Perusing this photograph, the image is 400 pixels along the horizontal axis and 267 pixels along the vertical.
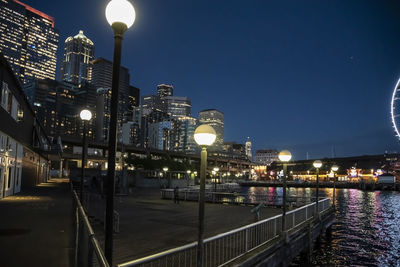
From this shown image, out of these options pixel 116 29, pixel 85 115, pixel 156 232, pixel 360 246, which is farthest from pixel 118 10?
pixel 360 246

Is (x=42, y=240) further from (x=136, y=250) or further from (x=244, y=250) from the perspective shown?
(x=244, y=250)

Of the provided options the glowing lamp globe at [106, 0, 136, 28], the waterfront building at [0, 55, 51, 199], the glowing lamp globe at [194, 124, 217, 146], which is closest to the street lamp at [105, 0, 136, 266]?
the glowing lamp globe at [106, 0, 136, 28]

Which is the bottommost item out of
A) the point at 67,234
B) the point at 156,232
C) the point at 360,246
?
the point at 360,246

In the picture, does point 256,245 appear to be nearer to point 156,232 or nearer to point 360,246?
point 156,232

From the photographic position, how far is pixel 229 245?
10688 mm

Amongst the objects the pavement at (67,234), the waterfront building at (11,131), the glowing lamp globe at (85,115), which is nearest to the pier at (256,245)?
the pavement at (67,234)

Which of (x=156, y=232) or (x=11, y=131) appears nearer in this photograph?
(x=156, y=232)

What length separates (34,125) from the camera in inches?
1768

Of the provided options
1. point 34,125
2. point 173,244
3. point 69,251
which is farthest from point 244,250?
point 34,125

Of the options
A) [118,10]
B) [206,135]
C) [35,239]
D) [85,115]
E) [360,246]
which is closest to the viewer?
[118,10]

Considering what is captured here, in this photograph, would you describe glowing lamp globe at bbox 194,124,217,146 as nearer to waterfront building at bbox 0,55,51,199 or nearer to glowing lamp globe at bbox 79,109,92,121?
glowing lamp globe at bbox 79,109,92,121

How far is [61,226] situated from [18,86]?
73.1 feet

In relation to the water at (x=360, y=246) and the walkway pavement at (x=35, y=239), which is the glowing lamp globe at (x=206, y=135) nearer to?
the walkway pavement at (x=35, y=239)

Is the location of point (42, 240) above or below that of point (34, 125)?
below
